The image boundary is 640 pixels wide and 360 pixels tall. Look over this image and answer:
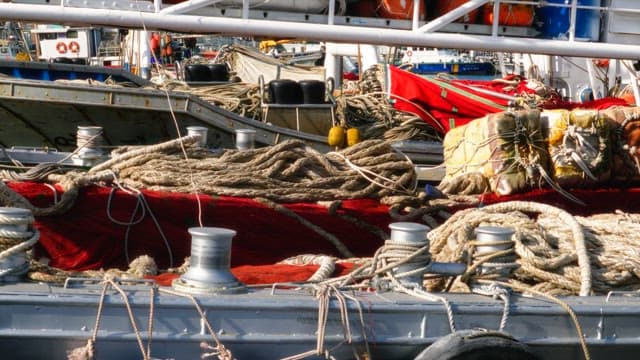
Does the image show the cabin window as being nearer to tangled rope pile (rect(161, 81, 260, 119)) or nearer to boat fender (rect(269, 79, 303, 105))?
tangled rope pile (rect(161, 81, 260, 119))

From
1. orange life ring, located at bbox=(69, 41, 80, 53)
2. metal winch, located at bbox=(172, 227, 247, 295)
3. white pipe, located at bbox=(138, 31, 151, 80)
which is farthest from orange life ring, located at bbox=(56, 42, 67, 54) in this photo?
metal winch, located at bbox=(172, 227, 247, 295)

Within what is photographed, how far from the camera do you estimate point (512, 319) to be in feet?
14.6

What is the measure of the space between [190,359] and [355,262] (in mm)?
1697

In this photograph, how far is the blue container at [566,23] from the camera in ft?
21.9

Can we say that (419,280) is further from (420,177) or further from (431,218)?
(420,177)

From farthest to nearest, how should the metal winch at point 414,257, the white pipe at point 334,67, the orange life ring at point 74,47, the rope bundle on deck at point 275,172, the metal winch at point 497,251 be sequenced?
the orange life ring at point 74,47 → the white pipe at point 334,67 → the rope bundle on deck at point 275,172 → the metal winch at point 497,251 → the metal winch at point 414,257

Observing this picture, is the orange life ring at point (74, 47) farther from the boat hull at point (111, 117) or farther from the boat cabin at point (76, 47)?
the boat hull at point (111, 117)

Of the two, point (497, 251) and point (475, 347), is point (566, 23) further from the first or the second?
point (475, 347)

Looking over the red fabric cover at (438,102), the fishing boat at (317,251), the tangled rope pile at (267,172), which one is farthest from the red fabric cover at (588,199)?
the red fabric cover at (438,102)

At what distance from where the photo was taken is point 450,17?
6.12 m

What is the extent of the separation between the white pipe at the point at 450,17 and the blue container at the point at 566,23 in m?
0.78

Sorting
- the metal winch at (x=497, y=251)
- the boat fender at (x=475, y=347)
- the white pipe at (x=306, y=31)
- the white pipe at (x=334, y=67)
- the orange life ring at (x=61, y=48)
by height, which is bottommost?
the boat fender at (x=475, y=347)

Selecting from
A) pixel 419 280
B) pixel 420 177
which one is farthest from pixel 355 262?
pixel 420 177

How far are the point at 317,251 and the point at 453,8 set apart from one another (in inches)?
73.5
